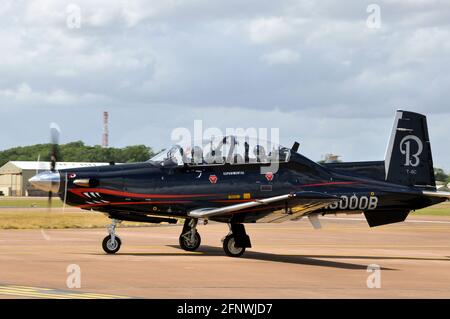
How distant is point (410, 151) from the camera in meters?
22.9

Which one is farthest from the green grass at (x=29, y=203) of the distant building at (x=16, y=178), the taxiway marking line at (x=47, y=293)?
the taxiway marking line at (x=47, y=293)

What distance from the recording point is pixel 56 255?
20.0m

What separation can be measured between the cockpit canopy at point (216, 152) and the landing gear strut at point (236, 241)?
1.62 metres

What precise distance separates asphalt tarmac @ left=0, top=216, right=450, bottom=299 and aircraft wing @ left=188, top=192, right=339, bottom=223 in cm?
107

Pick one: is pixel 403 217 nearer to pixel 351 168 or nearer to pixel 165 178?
pixel 351 168

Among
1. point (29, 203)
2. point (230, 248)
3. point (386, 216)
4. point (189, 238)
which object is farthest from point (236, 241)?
point (29, 203)

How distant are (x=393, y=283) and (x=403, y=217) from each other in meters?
6.18

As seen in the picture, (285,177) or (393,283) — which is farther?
(285,177)

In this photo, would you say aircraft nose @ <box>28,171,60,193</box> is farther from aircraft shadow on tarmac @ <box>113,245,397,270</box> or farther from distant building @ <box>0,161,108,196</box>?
distant building @ <box>0,161,108,196</box>

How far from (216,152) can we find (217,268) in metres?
3.85

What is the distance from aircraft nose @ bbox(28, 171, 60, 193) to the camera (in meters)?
19.2

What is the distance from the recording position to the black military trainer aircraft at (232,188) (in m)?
19.8

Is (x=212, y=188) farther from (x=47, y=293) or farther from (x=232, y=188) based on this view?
(x=47, y=293)
